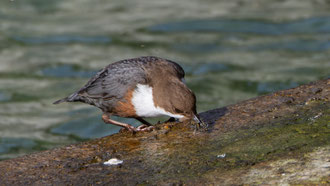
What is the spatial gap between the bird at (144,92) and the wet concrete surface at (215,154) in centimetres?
15

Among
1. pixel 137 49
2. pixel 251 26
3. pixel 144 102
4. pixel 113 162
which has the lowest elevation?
pixel 137 49

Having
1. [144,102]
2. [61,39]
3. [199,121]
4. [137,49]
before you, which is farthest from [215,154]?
[61,39]

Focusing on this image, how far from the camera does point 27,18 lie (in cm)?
1064

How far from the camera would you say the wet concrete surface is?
361 cm

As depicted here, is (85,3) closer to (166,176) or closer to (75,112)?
(75,112)

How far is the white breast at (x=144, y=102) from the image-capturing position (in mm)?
4820

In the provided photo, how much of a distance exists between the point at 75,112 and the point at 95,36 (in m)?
2.05

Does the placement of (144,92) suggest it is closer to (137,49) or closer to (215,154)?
(215,154)

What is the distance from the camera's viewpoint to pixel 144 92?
16.0 ft

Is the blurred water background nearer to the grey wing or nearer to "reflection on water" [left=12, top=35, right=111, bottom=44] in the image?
"reflection on water" [left=12, top=35, right=111, bottom=44]

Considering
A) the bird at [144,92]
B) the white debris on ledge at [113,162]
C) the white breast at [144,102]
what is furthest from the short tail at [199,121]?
the white debris on ledge at [113,162]

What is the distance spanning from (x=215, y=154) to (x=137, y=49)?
17.6ft

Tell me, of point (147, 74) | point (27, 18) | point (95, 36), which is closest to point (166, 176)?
point (147, 74)

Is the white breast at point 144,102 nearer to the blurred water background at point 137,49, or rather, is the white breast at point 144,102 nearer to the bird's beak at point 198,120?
the bird's beak at point 198,120
